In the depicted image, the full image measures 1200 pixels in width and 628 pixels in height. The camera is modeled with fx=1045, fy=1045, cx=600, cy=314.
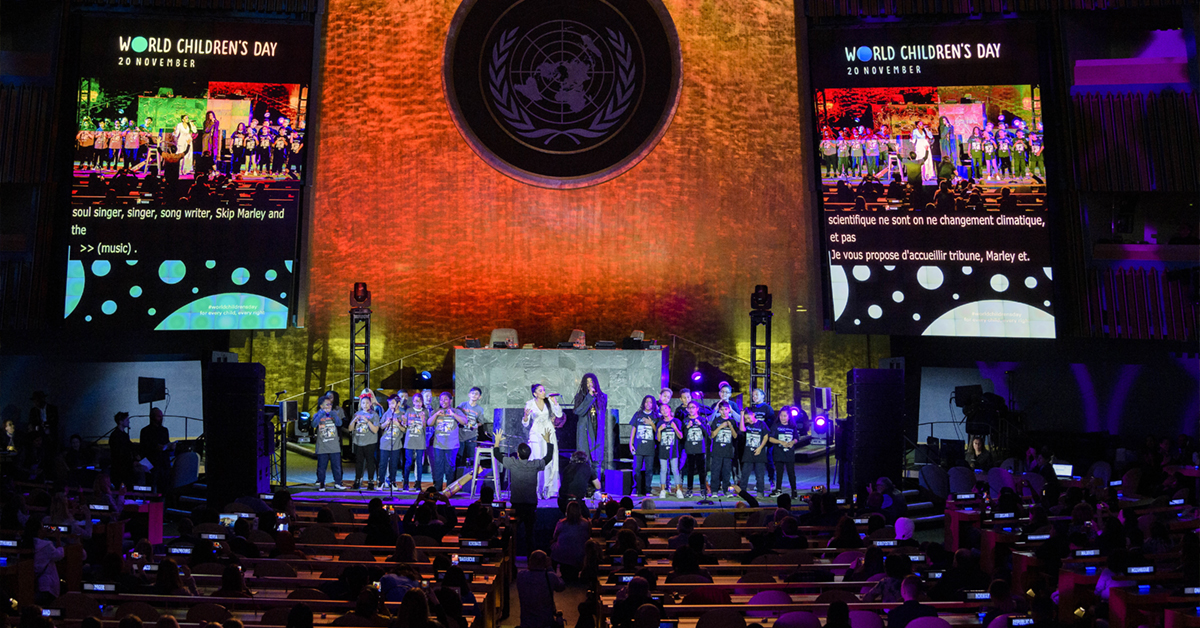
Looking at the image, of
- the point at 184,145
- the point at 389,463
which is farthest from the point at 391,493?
the point at 184,145

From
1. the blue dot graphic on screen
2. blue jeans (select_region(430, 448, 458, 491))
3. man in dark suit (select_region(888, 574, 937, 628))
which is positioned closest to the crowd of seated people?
man in dark suit (select_region(888, 574, 937, 628))

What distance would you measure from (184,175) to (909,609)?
13444mm

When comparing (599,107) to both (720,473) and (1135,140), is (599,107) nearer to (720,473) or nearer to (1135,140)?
(720,473)

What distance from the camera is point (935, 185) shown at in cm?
1653

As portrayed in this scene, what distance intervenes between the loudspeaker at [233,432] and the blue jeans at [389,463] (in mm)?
1527

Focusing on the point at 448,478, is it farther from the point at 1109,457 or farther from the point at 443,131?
the point at 1109,457

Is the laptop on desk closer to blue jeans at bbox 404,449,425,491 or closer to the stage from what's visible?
the stage

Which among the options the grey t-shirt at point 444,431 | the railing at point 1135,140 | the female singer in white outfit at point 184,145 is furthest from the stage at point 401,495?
the railing at point 1135,140

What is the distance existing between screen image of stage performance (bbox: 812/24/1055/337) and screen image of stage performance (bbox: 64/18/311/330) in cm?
874

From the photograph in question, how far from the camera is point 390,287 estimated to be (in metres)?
17.7

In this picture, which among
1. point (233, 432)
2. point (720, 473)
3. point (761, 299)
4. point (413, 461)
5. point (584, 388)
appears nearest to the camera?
point (233, 432)

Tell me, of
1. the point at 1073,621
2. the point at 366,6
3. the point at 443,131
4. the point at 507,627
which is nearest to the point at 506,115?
the point at 443,131

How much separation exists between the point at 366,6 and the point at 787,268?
27.7 ft

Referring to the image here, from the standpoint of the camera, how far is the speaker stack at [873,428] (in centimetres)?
1302
